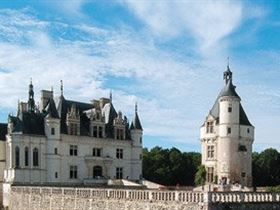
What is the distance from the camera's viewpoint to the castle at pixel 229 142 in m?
42.4

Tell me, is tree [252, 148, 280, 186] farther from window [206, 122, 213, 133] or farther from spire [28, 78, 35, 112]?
spire [28, 78, 35, 112]

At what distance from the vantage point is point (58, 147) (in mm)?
40156

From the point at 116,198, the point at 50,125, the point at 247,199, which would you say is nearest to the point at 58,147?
the point at 50,125

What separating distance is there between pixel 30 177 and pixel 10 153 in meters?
2.25

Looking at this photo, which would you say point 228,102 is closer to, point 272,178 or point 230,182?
point 230,182

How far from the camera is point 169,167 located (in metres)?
55.3

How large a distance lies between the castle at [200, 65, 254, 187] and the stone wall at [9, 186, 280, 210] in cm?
1663

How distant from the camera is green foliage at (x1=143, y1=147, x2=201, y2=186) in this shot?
2108 inches

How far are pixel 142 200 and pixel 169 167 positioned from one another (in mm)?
33501

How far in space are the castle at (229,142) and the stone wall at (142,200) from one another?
54.5 ft

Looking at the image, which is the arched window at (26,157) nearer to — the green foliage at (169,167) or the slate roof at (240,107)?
the slate roof at (240,107)

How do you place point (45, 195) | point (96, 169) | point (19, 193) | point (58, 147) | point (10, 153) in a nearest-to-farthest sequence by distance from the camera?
point (45, 195)
point (19, 193)
point (10, 153)
point (58, 147)
point (96, 169)

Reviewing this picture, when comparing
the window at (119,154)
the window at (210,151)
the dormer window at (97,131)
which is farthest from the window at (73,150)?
the window at (210,151)

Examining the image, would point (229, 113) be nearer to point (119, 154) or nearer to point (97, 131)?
point (119, 154)
